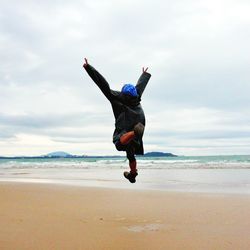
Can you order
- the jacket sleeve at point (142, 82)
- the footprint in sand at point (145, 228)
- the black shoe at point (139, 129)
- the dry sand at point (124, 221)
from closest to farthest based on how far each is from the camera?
the black shoe at point (139, 129) → the jacket sleeve at point (142, 82) → the dry sand at point (124, 221) → the footprint in sand at point (145, 228)

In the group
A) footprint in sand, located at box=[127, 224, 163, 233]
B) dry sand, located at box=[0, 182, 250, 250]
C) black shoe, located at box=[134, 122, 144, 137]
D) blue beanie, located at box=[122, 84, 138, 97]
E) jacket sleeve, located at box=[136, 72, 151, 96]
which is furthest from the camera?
footprint in sand, located at box=[127, 224, 163, 233]

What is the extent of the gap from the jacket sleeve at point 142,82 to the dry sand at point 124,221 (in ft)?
8.08

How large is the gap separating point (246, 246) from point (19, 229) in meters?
3.88

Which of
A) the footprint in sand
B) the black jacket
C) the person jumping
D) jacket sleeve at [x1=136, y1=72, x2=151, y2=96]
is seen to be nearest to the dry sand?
the footprint in sand

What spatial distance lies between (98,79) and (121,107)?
44cm

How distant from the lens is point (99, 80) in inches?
Answer: 198

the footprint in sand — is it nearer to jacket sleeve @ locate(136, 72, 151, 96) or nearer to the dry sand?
the dry sand

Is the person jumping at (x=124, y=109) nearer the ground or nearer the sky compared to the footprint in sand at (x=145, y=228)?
nearer the sky

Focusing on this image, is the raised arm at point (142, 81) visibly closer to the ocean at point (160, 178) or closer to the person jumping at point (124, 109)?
the person jumping at point (124, 109)

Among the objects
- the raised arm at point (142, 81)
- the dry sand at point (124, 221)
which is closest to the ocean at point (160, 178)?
the dry sand at point (124, 221)

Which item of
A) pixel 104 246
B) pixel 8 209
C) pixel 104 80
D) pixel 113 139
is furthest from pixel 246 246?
pixel 8 209

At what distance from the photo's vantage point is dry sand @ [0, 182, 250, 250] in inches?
258

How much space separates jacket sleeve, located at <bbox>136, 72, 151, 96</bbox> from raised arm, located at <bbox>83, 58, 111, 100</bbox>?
48cm

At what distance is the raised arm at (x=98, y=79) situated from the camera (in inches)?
197
